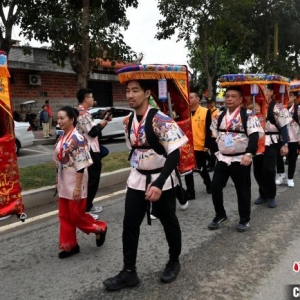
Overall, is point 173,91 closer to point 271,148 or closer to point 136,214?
point 271,148

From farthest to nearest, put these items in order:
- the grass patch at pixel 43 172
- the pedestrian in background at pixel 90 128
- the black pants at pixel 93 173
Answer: the grass patch at pixel 43 172 → the black pants at pixel 93 173 → the pedestrian in background at pixel 90 128

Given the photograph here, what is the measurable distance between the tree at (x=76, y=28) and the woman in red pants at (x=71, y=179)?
5.90 meters

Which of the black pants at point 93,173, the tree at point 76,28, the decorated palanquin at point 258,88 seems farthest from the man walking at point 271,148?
the tree at point 76,28

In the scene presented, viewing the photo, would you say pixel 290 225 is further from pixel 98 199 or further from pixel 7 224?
pixel 7 224

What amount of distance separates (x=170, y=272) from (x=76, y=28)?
7.26 m

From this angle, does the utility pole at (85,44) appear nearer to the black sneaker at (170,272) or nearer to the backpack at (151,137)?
the backpack at (151,137)

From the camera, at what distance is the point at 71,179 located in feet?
11.2

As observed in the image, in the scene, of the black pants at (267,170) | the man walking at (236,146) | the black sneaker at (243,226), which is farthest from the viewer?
the black pants at (267,170)

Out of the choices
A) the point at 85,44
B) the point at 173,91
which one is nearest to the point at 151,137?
the point at 173,91

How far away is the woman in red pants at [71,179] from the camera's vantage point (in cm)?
336

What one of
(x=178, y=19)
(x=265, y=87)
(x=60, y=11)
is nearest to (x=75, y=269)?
(x=265, y=87)

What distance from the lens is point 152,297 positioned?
274cm

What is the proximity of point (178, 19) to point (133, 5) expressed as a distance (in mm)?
4595

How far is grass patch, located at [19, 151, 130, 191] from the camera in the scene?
5.89m
